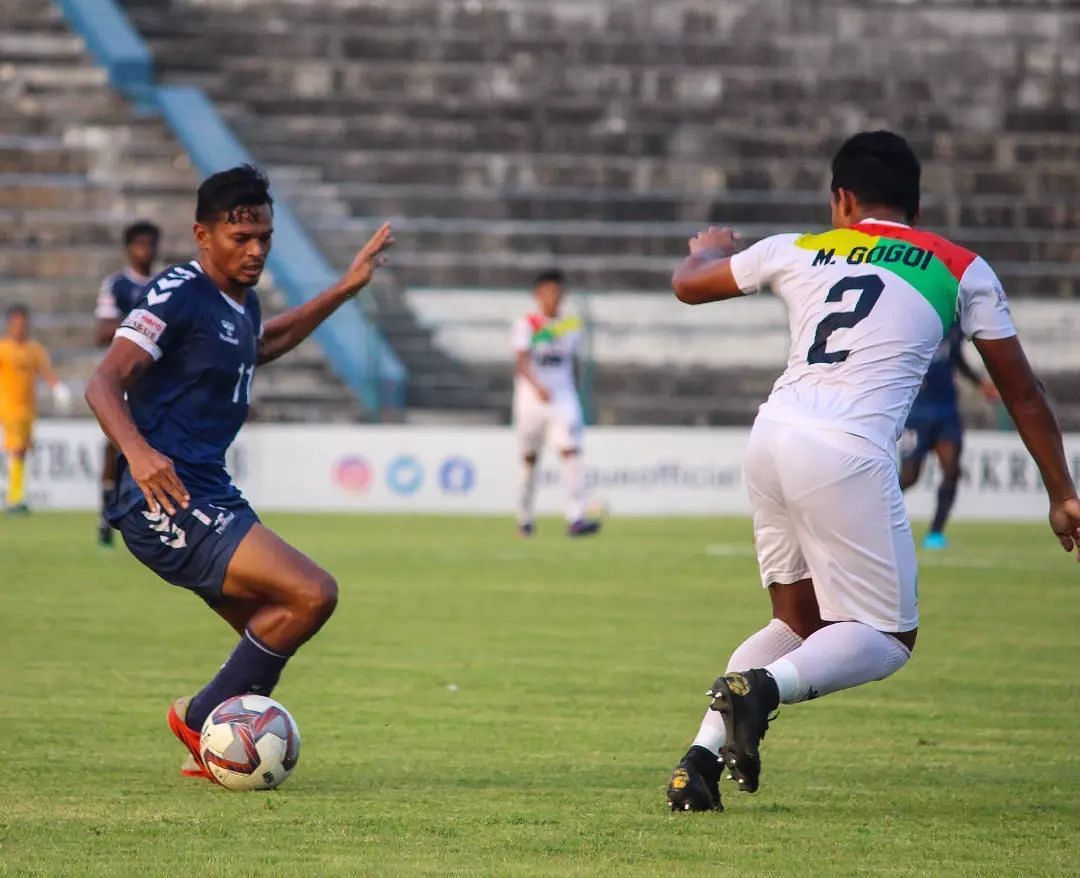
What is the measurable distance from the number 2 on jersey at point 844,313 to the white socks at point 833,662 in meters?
0.80

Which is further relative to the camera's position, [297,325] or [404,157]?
[404,157]

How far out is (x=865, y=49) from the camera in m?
34.1

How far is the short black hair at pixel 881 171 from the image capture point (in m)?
6.25

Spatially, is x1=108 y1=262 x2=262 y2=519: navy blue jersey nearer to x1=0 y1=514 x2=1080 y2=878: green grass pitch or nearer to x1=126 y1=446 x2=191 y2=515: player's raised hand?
x1=126 y1=446 x2=191 y2=515: player's raised hand

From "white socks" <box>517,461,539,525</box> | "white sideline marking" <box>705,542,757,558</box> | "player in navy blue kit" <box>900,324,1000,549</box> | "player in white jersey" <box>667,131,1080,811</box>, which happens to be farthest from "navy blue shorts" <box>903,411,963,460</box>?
"player in white jersey" <box>667,131,1080,811</box>

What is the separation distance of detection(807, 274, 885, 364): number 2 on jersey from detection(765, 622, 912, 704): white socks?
31.5 inches

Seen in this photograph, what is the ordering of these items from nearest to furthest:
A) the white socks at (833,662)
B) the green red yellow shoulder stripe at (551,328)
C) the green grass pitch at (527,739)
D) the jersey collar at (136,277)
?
the green grass pitch at (527,739) → the white socks at (833,662) → the jersey collar at (136,277) → the green red yellow shoulder stripe at (551,328)

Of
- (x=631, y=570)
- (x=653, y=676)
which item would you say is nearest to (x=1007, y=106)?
(x=631, y=570)

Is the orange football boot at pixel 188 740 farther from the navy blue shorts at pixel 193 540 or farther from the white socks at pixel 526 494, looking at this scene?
the white socks at pixel 526 494

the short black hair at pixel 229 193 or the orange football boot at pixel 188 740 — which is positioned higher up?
the short black hair at pixel 229 193

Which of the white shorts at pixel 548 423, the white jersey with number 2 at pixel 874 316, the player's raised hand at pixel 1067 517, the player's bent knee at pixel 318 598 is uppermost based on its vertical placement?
the white jersey with number 2 at pixel 874 316

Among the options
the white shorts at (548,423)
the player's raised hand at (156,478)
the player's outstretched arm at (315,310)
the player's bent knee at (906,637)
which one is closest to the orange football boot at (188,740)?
the player's raised hand at (156,478)

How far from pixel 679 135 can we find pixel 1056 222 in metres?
5.86

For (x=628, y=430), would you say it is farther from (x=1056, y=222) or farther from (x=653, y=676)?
(x=653, y=676)
